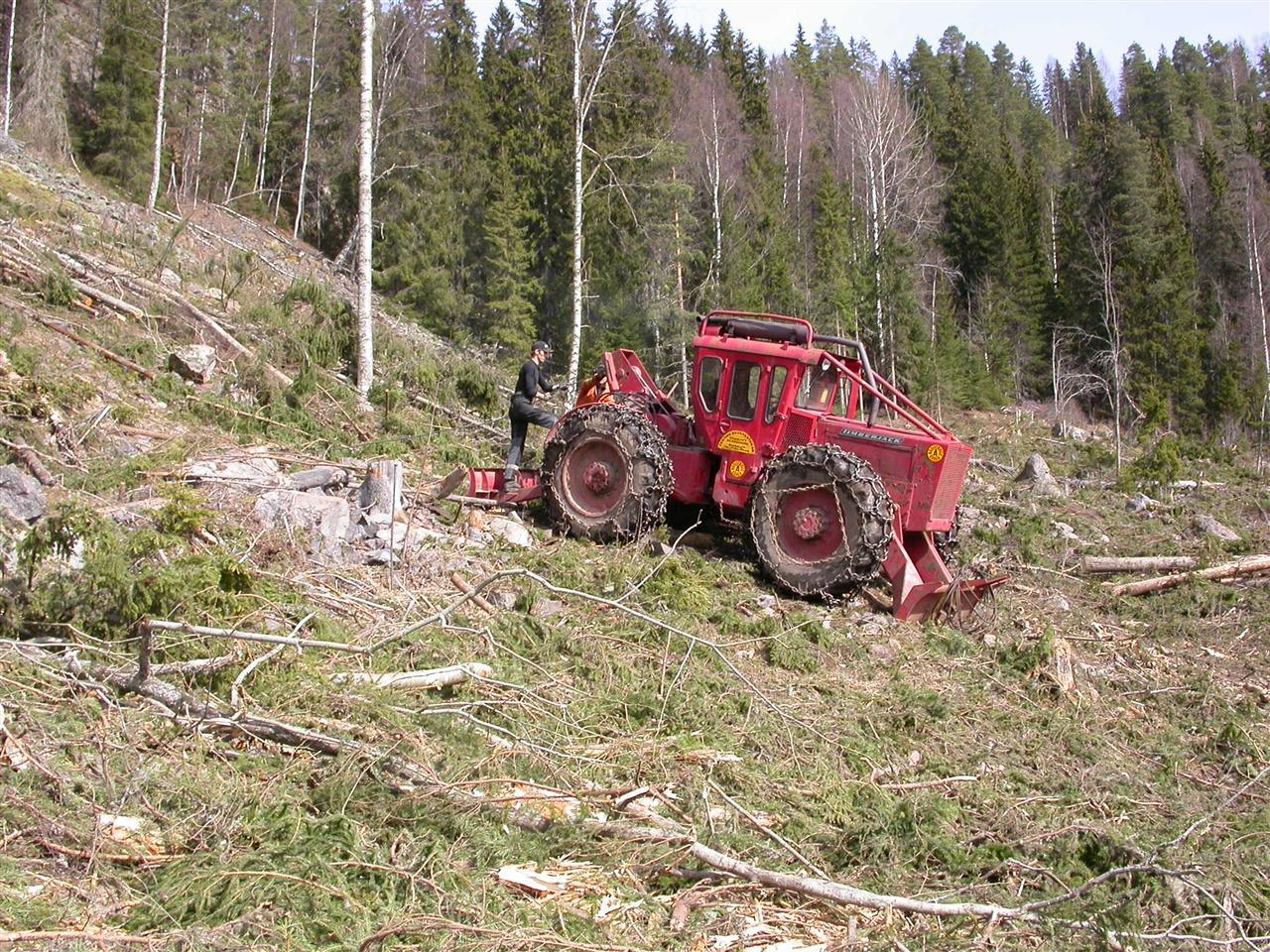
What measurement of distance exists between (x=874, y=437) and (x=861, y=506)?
34.0 inches

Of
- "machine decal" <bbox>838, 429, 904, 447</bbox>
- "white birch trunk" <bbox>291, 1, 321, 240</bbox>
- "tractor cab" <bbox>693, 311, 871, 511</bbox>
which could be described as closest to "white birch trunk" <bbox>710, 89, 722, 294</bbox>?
"white birch trunk" <bbox>291, 1, 321, 240</bbox>

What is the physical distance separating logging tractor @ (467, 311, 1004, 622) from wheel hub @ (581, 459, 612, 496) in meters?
→ 0.01

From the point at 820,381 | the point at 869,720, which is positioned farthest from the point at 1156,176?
the point at 869,720

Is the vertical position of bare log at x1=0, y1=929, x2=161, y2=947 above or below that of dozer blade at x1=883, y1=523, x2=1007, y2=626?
below

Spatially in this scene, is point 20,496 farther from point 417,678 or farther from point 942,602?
point 942,602

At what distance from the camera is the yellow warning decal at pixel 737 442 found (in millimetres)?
9711

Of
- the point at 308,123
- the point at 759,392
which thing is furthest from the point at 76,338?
the point at 308,123

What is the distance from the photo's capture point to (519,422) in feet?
35.4

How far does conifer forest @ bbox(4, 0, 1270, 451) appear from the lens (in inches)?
1168

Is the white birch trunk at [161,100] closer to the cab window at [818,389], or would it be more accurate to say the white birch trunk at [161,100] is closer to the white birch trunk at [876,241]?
the white birch trunk at [876,241]

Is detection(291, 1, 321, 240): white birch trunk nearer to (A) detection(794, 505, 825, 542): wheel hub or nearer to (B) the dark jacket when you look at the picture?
(B) the dark jacket

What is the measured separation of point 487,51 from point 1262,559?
3678 centimetres

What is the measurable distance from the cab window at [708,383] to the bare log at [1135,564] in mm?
4529

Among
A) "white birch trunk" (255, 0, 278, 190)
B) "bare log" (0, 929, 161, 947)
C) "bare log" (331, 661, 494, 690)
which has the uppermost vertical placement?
"white birch trunk" (255, 0, 278, 190)
